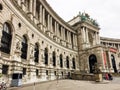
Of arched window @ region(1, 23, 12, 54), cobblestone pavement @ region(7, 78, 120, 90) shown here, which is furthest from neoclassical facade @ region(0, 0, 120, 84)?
cobblestone pavement @ region(7, 78, 120, 90)

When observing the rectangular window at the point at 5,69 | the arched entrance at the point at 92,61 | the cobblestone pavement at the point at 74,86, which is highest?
the arched entrance at the point at 92,61

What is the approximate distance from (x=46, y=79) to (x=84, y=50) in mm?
25692

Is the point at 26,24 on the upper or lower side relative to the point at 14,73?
upper

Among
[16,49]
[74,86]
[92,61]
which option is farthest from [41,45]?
[92,61]

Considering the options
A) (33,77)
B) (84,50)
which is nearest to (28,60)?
(33,77)

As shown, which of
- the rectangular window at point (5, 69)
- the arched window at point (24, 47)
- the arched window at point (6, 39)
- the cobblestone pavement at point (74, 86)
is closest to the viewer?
the cobblestone pavement at point (74, 86)

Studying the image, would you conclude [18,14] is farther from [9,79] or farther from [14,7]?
[9,79]

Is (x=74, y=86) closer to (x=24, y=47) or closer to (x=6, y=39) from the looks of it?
(x=24, y=47)

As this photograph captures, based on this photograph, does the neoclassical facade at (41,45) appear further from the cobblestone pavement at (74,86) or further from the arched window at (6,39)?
the cobblestone pavement at (74,86)

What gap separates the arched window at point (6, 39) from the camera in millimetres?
17294

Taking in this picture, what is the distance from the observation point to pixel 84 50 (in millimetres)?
50688

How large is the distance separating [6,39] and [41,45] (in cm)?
1112

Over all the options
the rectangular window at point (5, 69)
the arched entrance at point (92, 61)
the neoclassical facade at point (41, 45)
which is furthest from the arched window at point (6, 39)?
the arched entrance at point (92, 61)

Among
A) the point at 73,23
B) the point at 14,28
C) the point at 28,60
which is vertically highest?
the point at 73,23
